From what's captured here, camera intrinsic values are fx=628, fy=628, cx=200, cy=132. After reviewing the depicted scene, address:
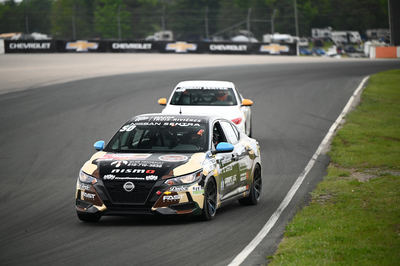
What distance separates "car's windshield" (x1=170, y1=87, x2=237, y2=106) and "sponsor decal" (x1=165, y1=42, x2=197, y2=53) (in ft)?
116

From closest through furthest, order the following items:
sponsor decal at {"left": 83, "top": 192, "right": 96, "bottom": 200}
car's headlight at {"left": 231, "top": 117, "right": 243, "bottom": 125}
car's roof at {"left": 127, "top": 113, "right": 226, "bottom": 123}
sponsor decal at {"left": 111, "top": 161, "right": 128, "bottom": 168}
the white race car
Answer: sponsor decal at {"left": 83, "top": 192, "right": 96, "bottom": 200}, sponsor decal at {"left": 111, "top": 161, "right": 128, "bottom": 168}, car's roof at {"left": 127, "top": 113, "right": 226, "bottom": 123}, car's headlight at {"left": 231, "top": 117, "right": 243, "bottom": 125}, the white race car

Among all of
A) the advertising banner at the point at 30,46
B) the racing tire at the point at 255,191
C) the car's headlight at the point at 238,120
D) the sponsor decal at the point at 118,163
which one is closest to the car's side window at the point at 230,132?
the racing tire at the point at 255,191

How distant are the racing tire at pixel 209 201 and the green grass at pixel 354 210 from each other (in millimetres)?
1139

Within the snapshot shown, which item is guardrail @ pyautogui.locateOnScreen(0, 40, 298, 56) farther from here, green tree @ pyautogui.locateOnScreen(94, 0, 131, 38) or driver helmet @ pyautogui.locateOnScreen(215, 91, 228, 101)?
driver helmet @ pyautogui.locateOnScreen(215, 91, 228, 101)

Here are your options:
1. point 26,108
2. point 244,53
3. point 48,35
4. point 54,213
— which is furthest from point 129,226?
point 48,35

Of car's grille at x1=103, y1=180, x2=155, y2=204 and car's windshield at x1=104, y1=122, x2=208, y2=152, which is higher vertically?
car's windshield at x1=104, y1=122, x2=208, y2=152

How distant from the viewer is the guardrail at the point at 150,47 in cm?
5097

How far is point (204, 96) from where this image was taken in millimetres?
16625

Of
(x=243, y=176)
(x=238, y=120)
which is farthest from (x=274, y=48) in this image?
(x=243, y=176)

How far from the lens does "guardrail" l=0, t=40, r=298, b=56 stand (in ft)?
167

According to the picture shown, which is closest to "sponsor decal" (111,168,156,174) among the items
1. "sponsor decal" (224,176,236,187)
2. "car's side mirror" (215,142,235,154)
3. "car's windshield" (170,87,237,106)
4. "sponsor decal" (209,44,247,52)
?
"car's side mirror" (215,142,235,154)

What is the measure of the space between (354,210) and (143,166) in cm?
332

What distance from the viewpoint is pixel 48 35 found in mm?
58000

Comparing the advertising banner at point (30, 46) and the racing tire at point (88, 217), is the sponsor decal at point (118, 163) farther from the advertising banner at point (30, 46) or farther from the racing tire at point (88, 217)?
the advertising banner at point (30, 46)
